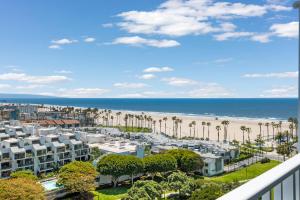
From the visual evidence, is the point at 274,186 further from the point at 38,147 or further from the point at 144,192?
the point at 38,147

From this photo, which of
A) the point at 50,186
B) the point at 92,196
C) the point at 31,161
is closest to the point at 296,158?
the point at 92,196

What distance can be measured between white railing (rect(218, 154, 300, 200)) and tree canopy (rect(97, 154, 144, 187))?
91.3ft

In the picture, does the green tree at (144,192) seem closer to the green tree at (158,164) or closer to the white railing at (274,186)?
the green tree at (158,164)

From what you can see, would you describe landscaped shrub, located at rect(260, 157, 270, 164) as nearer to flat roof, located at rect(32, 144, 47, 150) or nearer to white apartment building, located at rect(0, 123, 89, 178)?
white apartment building, located at rect(0, 123, 89, 178)

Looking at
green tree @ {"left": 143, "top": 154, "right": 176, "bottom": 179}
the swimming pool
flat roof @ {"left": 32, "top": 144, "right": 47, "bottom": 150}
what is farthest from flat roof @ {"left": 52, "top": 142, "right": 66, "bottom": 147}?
green tree @ {"left": 143, "top": 154, "right": 176, "bottom": 179}

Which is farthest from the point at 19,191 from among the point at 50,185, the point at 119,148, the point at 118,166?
the point at 119,148

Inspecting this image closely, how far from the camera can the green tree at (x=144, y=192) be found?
71.8 feet

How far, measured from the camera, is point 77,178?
85.0 feet

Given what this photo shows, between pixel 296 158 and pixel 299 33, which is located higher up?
pixel 299 33

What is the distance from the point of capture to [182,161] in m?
32.8

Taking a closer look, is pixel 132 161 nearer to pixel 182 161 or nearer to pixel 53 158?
pixel 182 161

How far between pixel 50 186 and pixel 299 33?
27.5 metres

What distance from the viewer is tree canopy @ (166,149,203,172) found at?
32469 millimetres

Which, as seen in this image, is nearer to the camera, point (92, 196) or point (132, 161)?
point (92, 196)
